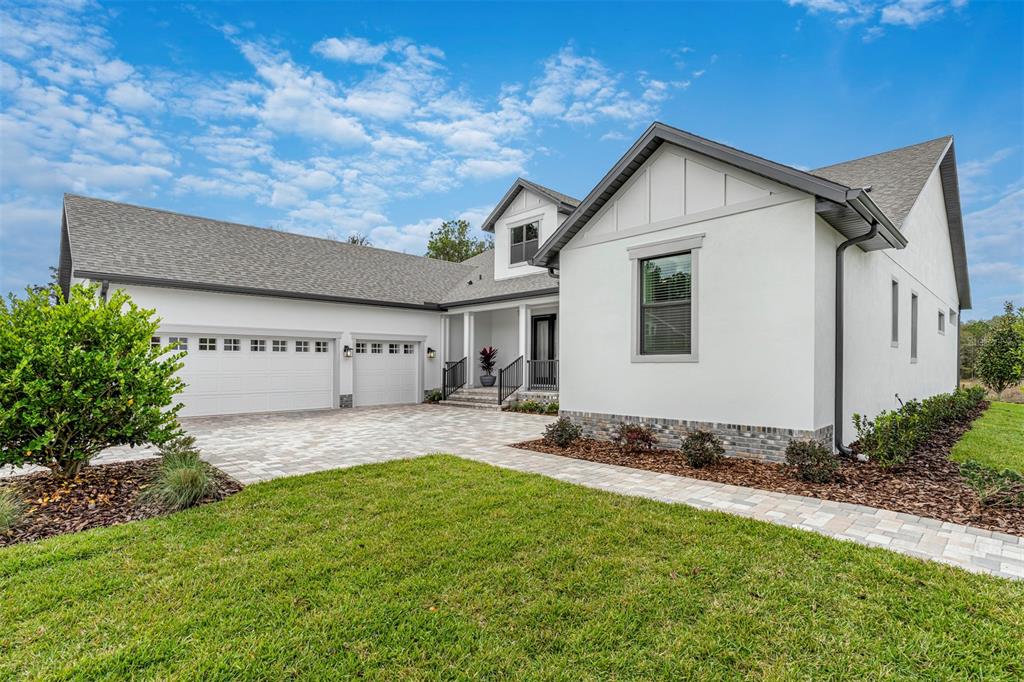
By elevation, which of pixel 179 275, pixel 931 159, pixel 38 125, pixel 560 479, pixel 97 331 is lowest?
pixel 560 479

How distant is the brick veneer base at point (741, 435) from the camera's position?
20.3ft

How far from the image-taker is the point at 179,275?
11.7 metres

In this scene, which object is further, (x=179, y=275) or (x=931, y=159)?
(x=179, y=275)

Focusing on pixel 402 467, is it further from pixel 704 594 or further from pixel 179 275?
pixel 179 275

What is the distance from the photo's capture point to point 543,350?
53.4ft

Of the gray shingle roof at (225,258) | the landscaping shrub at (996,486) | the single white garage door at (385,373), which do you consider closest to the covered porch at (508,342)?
the single white garage door at (385,373)

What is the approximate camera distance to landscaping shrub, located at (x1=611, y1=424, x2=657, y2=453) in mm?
7199

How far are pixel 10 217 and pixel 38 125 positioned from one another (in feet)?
29.4

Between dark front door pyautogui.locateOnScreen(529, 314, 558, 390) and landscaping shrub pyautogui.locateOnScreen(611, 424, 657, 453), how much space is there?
742 cm

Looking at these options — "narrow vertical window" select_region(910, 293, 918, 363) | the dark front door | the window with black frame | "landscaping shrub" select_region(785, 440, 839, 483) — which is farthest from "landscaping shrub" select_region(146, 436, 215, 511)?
"narrow vertical window" select_region(910, 293, 918, 363)

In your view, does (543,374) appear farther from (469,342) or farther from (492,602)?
(492,602)

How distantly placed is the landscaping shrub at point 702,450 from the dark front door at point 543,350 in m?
8.54

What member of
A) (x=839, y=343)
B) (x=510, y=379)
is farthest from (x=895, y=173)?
(x=510, y=379)

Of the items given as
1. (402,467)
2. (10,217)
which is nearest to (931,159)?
(402,467)
